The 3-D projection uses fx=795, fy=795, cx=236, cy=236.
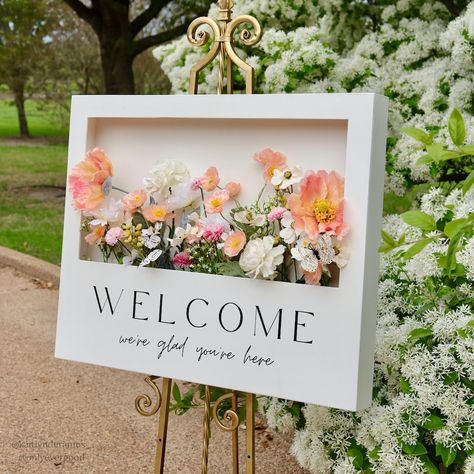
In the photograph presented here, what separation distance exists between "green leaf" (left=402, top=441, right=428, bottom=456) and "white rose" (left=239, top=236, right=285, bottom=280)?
54 centimetres

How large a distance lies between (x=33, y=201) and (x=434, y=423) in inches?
333

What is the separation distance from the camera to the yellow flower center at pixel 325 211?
1.82 meters

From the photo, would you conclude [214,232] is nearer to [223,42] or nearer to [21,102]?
[223,42]

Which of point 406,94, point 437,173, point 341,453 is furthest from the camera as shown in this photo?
point 406,94

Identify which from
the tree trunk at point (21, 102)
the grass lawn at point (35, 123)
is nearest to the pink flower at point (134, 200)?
the tree trunk at point (21, 102)

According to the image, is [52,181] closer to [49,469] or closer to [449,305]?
[49,469]

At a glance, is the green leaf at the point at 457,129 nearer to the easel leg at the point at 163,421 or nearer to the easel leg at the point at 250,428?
the easel leg at the point at 250,428

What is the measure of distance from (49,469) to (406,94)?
96.9 inches

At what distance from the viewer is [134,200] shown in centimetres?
212

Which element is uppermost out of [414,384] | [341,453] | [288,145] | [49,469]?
[288,145]

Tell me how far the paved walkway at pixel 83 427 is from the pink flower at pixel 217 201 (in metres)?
1.38

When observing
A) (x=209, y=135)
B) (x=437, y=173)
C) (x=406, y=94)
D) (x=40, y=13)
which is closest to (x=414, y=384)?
(x=209, y=135)

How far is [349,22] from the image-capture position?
4945 mm

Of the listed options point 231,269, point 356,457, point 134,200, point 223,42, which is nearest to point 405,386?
point 356,457
